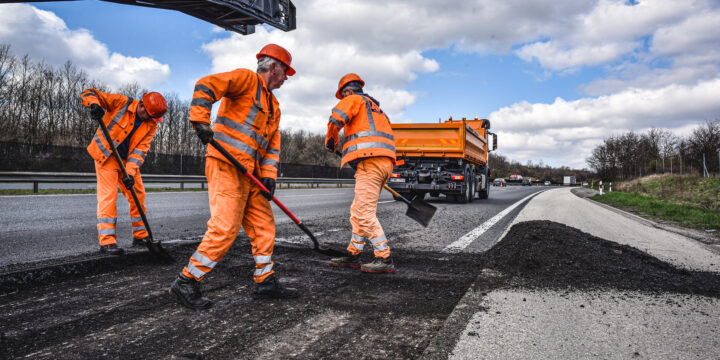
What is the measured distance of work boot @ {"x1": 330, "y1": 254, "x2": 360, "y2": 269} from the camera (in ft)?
12.9

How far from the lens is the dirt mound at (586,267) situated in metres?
3.17

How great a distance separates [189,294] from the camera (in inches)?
104

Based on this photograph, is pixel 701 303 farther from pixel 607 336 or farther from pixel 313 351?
pixel 313 351

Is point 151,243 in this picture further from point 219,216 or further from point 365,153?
point 365,153

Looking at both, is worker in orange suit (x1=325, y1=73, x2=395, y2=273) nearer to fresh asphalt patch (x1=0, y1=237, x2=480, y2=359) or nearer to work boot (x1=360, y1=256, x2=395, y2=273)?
work boot (x1=360, y1=256, x2=395, y2=273)

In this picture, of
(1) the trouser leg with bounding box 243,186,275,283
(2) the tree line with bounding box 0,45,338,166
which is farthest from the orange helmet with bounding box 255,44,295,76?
(2) the tree line with bounding box 0,45,338,166

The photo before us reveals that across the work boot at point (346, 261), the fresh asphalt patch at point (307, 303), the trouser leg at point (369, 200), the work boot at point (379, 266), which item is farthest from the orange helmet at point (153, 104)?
the work boot at point (379, 266)

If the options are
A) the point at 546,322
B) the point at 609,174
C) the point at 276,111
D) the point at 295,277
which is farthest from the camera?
the point at 609,174

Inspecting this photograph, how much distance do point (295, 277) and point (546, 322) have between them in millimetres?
1942

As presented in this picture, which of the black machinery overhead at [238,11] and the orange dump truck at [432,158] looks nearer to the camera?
the black machinery overhead at [238,11]

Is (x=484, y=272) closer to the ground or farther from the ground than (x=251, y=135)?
closer to the ground

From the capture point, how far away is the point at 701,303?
2.75m

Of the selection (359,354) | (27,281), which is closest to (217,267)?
(27,281)

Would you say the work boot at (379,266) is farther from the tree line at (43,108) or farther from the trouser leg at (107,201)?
the tree line at (43,108)
